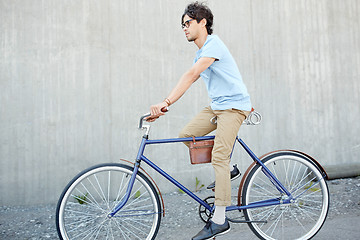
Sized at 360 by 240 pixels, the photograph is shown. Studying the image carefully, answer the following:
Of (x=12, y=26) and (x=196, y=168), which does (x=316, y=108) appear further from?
(x=12, y=26)

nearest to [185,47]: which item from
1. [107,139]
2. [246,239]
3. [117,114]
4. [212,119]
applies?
[117,114]

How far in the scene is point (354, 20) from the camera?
5.22 meters

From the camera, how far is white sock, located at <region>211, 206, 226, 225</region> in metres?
2.32

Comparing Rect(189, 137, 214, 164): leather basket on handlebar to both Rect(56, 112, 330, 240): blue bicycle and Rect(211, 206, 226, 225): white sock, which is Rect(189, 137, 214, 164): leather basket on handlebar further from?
Rect(211, 206, 226, 225): white sock

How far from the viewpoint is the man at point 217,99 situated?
2275 mm

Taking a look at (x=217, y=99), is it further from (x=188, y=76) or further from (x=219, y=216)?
(x=219, y=216)

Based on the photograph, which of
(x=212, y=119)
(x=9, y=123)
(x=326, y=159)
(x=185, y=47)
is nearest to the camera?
(x=212, y=119)

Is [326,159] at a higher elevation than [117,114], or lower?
→ lower

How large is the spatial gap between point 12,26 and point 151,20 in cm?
178

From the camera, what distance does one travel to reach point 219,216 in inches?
91.4

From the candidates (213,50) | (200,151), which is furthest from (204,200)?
(213,50)

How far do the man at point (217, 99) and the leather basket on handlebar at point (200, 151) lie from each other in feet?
0.24

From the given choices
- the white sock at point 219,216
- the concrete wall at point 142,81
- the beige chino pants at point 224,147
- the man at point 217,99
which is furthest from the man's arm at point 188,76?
the concrete wall at point 142,81

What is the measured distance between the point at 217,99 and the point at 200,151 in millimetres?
427
